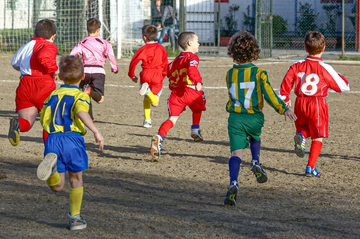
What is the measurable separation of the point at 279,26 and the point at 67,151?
2221 centimetres

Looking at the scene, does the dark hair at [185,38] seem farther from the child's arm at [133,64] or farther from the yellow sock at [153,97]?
the yellow sock at [153,97]

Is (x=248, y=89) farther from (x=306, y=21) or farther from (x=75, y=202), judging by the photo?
(x=306, y=21)

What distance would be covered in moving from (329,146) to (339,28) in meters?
18.1

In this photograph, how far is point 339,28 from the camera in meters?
27.3

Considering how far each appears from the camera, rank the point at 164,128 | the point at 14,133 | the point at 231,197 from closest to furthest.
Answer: the point at 231,197 < the point at 14,133 < the point at 164,128

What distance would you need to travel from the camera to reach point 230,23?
96.3 feet

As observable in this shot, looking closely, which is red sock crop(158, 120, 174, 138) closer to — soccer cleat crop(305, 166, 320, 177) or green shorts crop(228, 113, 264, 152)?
soccer cleat crop(305, 166, 320, 177)

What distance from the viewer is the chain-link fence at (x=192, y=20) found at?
23766mm

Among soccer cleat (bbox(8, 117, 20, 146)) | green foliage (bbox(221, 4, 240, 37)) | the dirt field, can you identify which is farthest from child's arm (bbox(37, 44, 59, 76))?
green foliage (bbox(221, 4, 240, 37))

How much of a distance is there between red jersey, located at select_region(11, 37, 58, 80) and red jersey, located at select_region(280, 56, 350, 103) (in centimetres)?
261

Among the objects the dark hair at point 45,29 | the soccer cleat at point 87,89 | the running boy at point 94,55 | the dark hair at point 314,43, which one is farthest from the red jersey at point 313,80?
the soccer cleat at point 87,89

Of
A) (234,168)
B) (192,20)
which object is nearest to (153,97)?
(234,168)

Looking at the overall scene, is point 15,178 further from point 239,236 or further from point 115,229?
point 239,236

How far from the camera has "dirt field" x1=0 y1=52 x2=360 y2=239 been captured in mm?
5949
